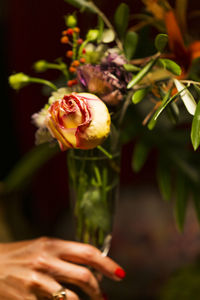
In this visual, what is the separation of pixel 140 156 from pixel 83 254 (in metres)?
0.28

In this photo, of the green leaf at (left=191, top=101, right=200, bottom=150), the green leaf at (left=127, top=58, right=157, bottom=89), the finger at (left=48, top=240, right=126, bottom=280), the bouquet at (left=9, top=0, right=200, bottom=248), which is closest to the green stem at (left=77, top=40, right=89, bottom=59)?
the bouquet at (left=9, top=0, right=200, bottom=248)

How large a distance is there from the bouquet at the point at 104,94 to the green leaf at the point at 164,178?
0.06 metres

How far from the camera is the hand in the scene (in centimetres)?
68

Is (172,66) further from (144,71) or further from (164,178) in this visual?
(164,178)

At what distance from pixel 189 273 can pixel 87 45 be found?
0.87 m

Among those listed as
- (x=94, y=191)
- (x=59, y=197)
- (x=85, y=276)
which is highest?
(x=94, y=191)

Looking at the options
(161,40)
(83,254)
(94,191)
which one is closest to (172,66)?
(161,40)

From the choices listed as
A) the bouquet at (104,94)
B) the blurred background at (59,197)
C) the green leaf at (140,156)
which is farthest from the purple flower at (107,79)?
the blurred background at (59,197)

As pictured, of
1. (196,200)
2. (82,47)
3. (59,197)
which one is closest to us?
(82,47)

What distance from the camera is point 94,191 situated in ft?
2.27

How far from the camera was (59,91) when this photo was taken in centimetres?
64

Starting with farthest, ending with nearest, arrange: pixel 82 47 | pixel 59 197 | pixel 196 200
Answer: pixel 59 197
pixel 196 200
pixel 82 47

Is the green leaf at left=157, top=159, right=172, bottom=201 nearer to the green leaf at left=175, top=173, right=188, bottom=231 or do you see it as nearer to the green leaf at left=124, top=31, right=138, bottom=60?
the green leaf at left=175, top=173, right=188, bottom=231

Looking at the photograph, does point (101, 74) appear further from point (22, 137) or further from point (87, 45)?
point (22, 137)
